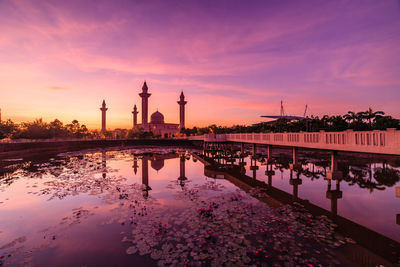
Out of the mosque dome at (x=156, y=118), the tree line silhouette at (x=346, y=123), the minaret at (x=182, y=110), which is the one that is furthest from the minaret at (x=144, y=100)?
the tree line silhouette at (x=346, y=123)

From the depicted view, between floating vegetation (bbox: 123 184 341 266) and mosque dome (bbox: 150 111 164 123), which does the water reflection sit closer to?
floating vegetation (bbox: 123 184 341 266)

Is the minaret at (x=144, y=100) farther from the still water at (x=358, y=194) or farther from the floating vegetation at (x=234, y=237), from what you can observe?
the floating vegetation at (x=234, y=237)

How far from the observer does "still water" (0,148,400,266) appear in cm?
785

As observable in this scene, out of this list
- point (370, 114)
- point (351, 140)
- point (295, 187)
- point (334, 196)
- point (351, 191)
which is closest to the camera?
point (351, 140)

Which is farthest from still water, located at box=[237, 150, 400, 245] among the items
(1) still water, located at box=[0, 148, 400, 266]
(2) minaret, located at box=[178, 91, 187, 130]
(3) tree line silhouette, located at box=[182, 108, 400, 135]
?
(2) minaret, located at box=[178, 91, 187, 130]

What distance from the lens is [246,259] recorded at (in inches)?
297

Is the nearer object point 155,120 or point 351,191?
point 351,191

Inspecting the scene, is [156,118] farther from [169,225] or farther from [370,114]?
[169,225]

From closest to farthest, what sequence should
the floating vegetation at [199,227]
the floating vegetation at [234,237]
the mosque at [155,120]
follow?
the floating vegetation at [234,237] < the floating vegetation at [199,227] < the mosque at [155,120]

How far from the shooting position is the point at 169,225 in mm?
10602

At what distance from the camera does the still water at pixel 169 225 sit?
785 cm

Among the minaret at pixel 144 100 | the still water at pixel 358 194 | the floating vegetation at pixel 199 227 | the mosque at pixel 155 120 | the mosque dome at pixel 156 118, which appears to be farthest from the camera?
the mosque dome at pixel 156 118

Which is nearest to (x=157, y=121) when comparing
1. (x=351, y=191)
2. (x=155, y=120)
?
(x=155, y=120)

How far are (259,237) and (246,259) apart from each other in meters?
1.91
